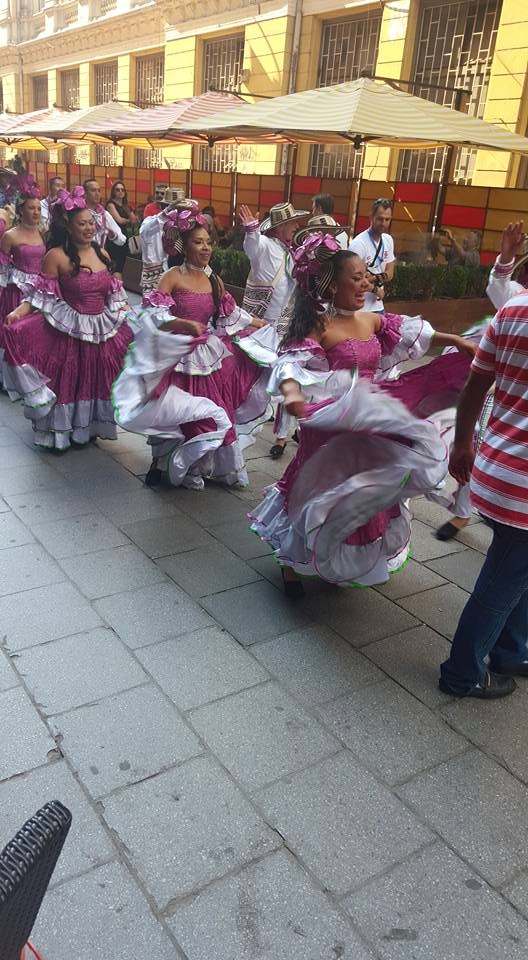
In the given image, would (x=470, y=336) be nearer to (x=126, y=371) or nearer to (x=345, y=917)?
(x=126, y=371)

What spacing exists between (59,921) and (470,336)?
2.87m

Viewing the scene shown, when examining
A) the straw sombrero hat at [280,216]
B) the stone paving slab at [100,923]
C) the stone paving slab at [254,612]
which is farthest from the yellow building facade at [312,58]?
the stone paving slab at [100,923]

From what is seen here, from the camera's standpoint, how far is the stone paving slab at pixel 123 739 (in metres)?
2.53

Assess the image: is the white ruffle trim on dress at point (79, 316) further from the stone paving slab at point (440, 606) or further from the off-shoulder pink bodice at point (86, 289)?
the stone paving slab at point (440, 606)

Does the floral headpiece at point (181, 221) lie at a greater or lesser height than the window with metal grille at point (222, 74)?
lesser

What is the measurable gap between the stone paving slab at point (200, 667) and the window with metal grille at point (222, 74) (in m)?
16.1

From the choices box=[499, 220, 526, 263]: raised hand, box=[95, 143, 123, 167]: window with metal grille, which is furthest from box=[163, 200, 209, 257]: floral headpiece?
box=[95, 143, 123, 167]: window with metal grille

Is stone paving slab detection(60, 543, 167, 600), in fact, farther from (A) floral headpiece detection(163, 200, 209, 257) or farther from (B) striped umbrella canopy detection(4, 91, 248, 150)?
(B) striped umbrella canopy detection(4, 91, 248, 150)

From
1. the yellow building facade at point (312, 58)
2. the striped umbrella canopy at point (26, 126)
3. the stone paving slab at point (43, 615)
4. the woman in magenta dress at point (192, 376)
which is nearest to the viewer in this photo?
the stone paving slab at point (43, 615)

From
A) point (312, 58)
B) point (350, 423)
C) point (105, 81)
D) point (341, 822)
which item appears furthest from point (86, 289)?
point (105, 81)

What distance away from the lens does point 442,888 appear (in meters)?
2.17

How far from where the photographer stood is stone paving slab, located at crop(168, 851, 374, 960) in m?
1.96

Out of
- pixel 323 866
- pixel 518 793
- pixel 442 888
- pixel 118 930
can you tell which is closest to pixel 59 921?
pixel 118 930

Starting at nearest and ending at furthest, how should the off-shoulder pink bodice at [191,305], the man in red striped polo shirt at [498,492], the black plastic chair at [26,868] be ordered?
1. the black plastic chair at [26,868]
2. the man in red striped polo shirt at [498,492]
3. the off-shoulder pink bodice at [191,305]
